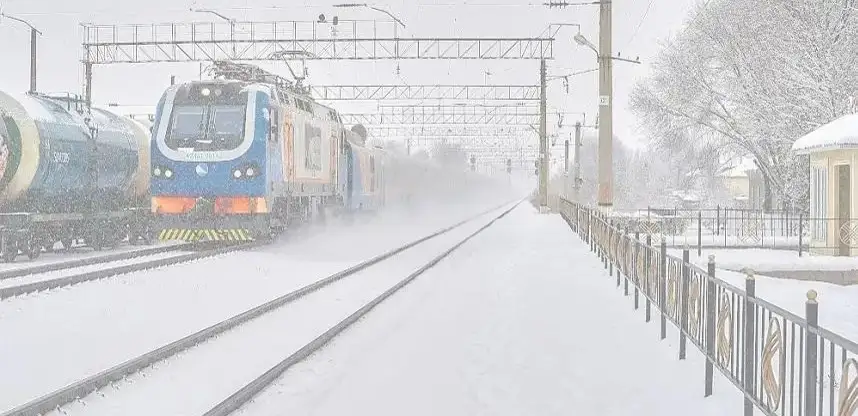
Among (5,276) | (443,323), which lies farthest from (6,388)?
(5,276)

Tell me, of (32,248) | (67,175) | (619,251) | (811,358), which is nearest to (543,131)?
(67,175)

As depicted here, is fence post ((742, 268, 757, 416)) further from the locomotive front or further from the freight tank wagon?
the freight tank wagon

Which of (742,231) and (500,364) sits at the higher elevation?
(742,231)

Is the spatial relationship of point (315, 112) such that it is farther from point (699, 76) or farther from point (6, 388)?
point (699, 76)

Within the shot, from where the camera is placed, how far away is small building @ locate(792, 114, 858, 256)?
2145cm

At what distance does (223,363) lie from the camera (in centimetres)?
841

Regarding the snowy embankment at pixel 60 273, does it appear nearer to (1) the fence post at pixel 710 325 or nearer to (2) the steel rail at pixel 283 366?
(2) the steel rail at pixel 283 366

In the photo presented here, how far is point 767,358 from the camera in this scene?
5.68 m

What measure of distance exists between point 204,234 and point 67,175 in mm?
3069

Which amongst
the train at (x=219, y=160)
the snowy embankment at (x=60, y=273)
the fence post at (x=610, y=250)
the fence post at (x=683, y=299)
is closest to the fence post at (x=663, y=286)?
the fence post at (x=683, y=299)

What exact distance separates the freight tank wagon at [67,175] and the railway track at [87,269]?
1.60m

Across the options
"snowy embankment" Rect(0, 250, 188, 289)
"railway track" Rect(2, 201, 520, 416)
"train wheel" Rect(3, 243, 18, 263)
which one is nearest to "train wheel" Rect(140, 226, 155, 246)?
"snowy embankment" Rect(0, 250, 188, 289)

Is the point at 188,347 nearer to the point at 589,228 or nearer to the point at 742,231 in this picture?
the point at 589,228

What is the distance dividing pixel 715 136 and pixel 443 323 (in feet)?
130
